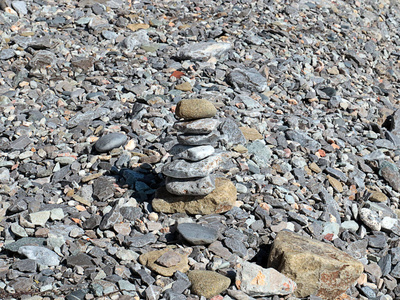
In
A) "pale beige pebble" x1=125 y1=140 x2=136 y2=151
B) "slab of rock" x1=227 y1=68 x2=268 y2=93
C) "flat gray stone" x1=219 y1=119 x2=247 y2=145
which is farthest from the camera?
"slab of rock" x1=227 y1=68 x2=268 y2=93

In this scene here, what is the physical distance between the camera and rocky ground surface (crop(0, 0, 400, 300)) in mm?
5660

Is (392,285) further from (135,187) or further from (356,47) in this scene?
(356,47)

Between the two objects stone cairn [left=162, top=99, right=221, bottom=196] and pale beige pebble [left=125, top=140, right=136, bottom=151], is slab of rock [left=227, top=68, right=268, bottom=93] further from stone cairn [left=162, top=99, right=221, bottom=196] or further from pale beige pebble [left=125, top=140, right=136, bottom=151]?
stone cairn [left=162, top=99, right=221, bottom=196]

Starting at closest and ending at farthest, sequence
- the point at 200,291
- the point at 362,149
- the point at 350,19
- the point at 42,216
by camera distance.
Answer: the point at 200,291
the point at 42,216
the point at 362,149
the point at 350,19

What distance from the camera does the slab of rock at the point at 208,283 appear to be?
534 centimetres

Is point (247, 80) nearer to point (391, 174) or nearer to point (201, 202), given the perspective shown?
point (391, 174)

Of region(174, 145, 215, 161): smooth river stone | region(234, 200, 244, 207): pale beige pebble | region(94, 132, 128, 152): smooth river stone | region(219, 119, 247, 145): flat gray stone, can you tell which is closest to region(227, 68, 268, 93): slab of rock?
region(219, 119, 247, 145): flat gray stone

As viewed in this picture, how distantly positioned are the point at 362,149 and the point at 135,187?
15.4 ft

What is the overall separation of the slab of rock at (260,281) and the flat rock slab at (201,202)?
3.96 ft

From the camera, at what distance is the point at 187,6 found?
12938 millimetres

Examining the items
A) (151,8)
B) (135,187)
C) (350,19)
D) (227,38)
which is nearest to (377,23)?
(350,19)

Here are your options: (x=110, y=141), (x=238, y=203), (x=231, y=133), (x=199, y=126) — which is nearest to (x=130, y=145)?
(x=110, y=141)

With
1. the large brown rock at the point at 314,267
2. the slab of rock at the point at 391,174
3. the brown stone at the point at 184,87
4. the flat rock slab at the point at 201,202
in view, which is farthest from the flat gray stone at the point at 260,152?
the slab of rock at the point at 391,174

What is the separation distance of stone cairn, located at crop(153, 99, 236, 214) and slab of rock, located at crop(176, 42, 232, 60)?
4426mm
